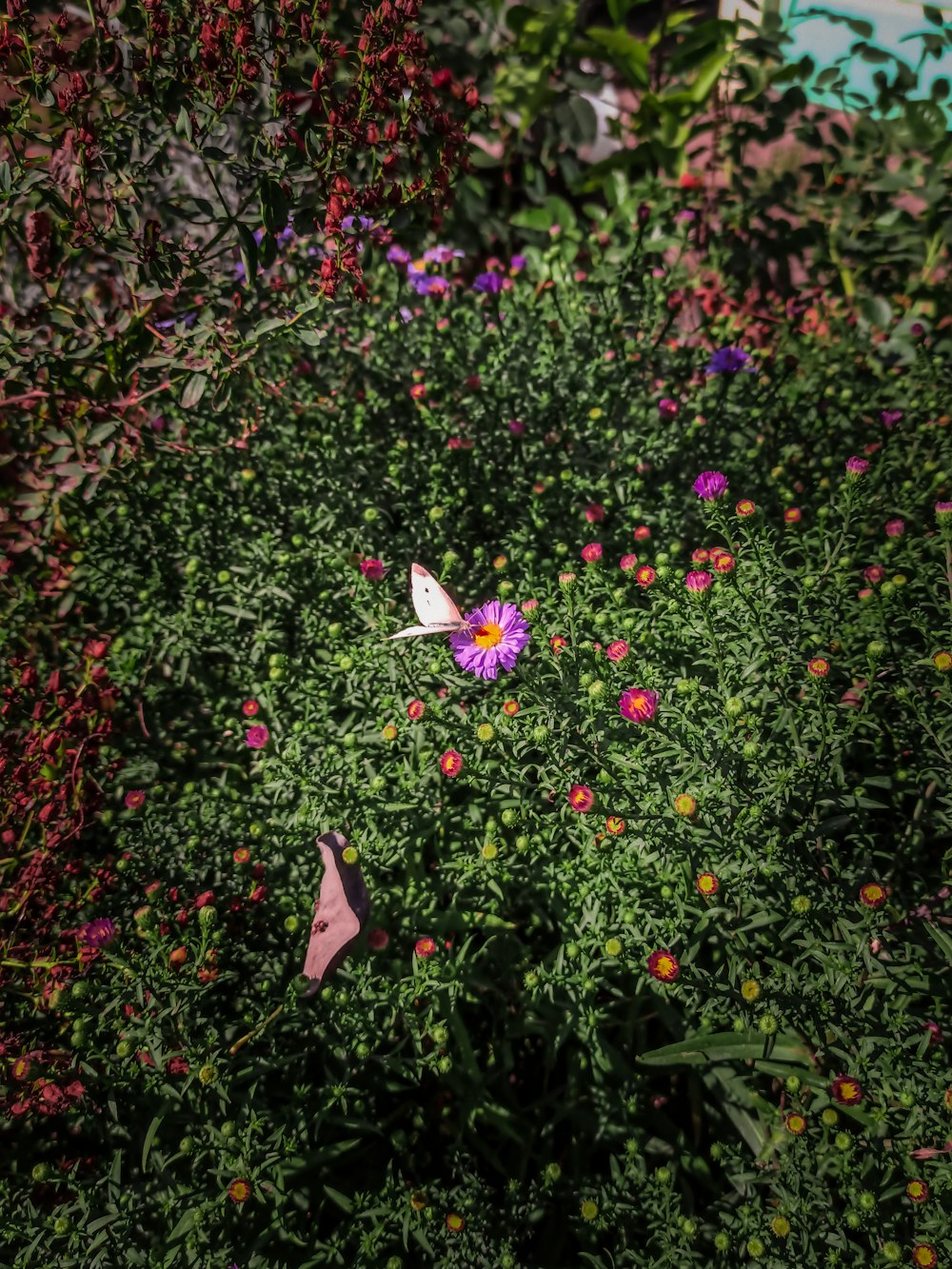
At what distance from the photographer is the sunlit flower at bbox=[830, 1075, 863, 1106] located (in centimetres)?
140

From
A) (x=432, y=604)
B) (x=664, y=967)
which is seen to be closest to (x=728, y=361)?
(x=432, y=604)

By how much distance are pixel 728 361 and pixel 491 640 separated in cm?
127

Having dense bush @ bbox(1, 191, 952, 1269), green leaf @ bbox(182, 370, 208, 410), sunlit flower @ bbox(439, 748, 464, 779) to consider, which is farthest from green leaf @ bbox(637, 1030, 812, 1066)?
green leaf @ bbox(182, 370, 208, 410)

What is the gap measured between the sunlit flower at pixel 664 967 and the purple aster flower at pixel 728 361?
1.65m

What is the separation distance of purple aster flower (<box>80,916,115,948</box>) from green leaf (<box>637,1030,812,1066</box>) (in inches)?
40.7

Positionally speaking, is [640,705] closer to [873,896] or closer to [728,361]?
[873,896]

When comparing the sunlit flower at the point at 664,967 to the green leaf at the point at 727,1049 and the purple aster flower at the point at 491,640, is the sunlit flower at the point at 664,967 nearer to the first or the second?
the green leaf at the point at 727,1049

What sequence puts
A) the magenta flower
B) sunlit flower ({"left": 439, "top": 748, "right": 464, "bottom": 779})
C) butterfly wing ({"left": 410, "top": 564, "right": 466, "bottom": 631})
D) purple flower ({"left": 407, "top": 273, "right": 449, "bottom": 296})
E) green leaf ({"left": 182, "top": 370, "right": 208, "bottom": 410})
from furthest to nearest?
purple flower ({"left": 407, "top": 273, "right": 449, "bottom": 296})
the magenta flower
green leaf ({"left": 182, "top": 370, "right": 208, "bottom": 410})
sunlit flower ({"left": 439, "top": 748, "right": 464, "bottom": 779})
butterfly wing ({"left": 410, "top": 564, "right": 466, "bottom": 631})

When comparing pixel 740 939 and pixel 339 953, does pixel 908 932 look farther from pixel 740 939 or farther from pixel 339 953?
pixel 339 953

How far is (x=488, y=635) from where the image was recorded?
1687 millimetres

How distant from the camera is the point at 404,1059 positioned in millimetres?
1604

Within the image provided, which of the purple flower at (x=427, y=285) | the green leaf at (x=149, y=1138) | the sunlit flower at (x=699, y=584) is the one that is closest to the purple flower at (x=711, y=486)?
the sunlit flower at (x=699, y=584)

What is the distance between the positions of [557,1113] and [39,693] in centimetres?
Result: 151

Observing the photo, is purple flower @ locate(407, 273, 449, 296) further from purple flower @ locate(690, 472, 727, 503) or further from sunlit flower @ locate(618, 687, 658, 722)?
sunlit flower @ locate(618, 687, 658, 722)
